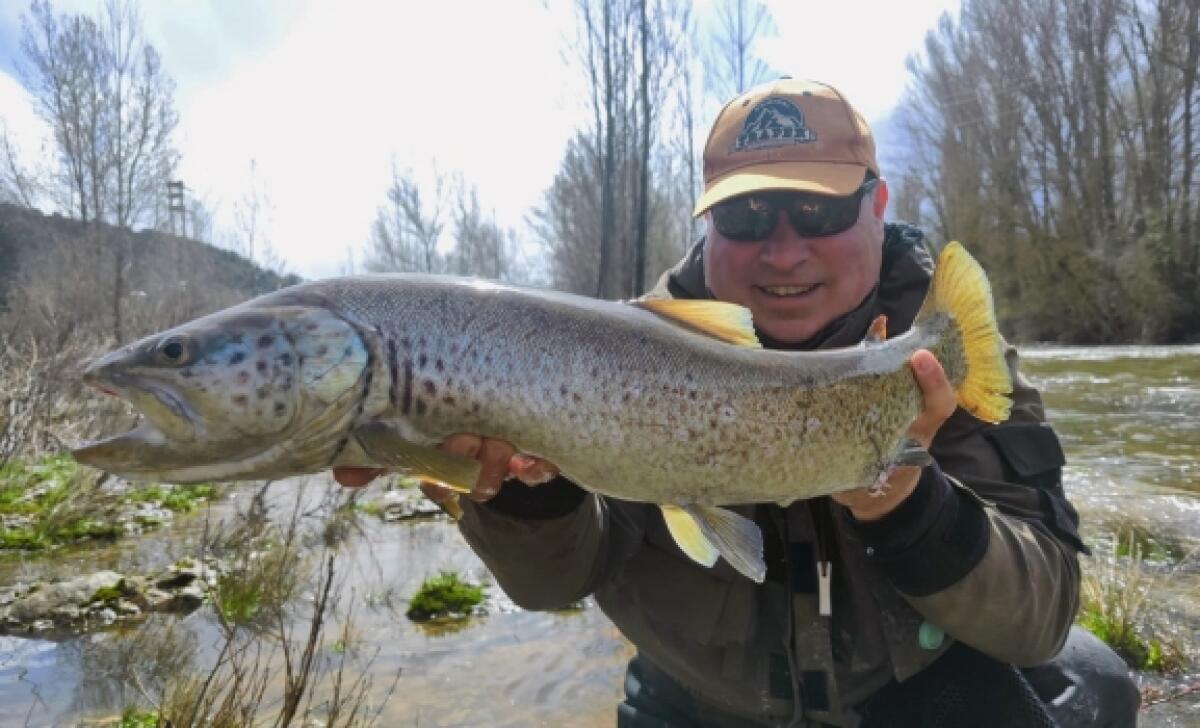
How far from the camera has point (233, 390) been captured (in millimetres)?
1789

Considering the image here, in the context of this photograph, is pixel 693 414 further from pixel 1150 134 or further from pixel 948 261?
pixel 1150 134

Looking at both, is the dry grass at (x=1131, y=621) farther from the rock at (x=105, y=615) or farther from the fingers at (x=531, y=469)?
the rock at (x=105, y=615)

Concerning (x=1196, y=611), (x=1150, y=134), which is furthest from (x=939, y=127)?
(x=1196, y=611)

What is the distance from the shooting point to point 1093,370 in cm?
1720

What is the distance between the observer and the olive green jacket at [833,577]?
218 centimetres

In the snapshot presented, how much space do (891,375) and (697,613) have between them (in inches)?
39.8

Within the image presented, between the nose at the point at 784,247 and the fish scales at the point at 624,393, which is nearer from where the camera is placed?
the fish scales at the point at 624,393

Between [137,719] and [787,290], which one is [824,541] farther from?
[137,719]

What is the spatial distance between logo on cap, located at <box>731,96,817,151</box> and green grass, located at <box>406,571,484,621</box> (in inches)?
149

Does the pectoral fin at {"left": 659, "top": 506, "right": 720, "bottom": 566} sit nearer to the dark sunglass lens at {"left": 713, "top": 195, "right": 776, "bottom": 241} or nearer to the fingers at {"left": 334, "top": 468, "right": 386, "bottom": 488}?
the fingers at {"left": 334, "top": 468, "right": 386, "bottom": 488}

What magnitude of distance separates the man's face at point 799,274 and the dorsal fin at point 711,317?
2.09 ft

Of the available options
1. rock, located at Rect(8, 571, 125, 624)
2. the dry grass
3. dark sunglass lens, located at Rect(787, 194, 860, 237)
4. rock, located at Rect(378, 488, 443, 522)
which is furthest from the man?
rock, located at Rect(378, 488, 443, 522)

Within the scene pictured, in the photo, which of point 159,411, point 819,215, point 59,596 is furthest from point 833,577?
point 59,596

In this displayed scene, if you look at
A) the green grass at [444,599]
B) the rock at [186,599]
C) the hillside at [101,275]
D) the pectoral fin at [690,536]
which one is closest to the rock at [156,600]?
the rock at [186,599]
